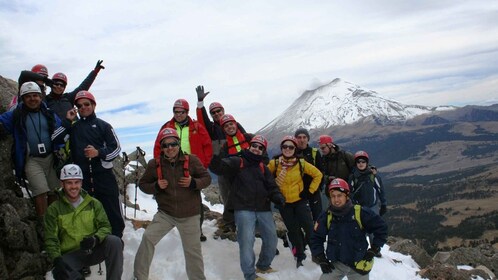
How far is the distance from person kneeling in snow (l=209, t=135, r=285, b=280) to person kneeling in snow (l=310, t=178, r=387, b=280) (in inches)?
65.5

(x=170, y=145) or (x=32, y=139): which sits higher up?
(x=32, y=139)

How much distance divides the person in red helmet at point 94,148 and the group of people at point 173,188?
0.07 feet

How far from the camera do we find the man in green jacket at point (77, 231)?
764 cm

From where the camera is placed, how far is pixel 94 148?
8.74m

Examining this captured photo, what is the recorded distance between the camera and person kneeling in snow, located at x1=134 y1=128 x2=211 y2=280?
8695mm

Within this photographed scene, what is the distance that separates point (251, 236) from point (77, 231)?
3.88 meters

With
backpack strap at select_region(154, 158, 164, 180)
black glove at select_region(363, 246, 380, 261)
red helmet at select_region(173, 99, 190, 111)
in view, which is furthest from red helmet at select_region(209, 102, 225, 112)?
black glove at select_region(363, 246, 380, 261)

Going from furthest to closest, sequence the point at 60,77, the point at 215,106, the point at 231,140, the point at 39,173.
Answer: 1. the point at 215,106
2. the point at 231,140
3. the point at 60,77
4. the point at 39,173

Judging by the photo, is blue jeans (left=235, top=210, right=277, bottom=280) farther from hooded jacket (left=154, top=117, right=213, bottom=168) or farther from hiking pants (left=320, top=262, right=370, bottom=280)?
hiking pants (left=320, top=262, right=370, bottom=280)

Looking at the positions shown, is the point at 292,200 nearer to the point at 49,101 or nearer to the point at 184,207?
the point at 184,207

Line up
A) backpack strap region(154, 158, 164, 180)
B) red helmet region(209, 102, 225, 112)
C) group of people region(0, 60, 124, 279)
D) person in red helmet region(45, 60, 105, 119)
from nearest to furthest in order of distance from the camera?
group of people region(0, 60, 124, 279) → backpack strap region(154, 158, 164, 180) → person in red helmet region(45, 60, 105, 119) → red helmet region(209, 102, 225, 112)

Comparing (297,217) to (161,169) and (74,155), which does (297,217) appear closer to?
(161,169)

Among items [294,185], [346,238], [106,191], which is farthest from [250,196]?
[106,191]

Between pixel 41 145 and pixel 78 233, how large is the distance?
2.38 metres
